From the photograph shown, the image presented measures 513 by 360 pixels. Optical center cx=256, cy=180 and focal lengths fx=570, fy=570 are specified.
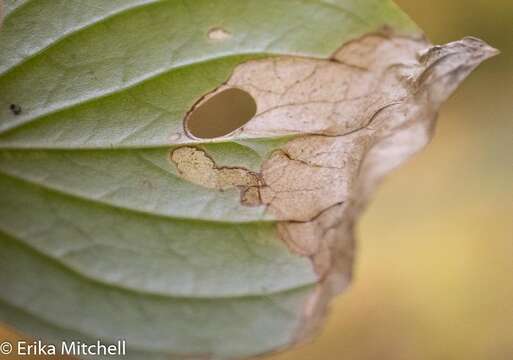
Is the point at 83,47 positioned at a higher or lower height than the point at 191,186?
higher

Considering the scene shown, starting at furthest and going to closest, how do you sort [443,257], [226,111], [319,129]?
[443,257], [226,111], [319,129]

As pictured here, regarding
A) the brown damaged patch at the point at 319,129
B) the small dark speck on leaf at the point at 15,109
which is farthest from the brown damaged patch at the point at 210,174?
the small dark speck on leaf at the point at 15,109

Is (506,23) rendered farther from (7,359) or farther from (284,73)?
(7,359)

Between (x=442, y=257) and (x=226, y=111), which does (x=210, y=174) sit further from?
(x=442, y=257)

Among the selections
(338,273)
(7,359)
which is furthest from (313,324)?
(7,359)

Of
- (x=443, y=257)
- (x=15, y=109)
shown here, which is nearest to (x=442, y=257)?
(x=443, y=257)

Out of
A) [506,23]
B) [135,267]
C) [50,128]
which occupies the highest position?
[506,23]

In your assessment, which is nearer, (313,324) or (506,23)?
(313,324)
